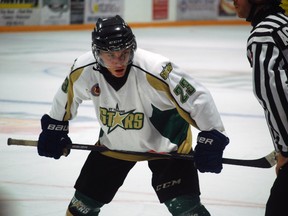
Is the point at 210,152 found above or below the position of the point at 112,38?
below

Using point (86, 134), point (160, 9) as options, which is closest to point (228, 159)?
point (86, 134)

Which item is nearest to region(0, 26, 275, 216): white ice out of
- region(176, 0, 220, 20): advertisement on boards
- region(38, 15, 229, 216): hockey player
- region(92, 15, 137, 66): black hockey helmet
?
region(38, 15, 229, 216): hockey player

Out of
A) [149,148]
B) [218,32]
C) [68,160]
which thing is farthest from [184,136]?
[218,32]

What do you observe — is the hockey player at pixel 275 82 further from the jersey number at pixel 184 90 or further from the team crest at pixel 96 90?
the team crest at pixel 96 90

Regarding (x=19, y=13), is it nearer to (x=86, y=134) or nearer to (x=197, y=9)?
(x=197, y=9)

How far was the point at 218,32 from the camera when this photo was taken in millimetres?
14930

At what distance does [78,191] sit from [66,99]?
34 centimetres

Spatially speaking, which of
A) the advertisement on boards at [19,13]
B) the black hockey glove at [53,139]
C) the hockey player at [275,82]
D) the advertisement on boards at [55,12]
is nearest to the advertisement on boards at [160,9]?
the advertisement on boards at [55,12]

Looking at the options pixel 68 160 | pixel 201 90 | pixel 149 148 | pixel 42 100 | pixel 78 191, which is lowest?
pixel 42 100

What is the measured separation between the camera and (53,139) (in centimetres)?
281

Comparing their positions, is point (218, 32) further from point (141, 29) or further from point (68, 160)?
point (68, 160)

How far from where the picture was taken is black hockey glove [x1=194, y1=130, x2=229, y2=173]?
248 centimetres

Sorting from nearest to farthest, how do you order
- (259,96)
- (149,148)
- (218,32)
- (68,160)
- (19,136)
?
(259,96) → (149,148) → (68,160) → (19,136) → (218,32)

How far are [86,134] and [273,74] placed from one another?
3134 mm
